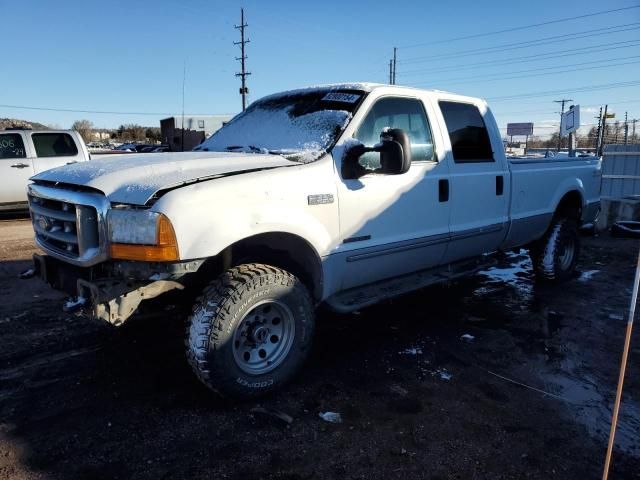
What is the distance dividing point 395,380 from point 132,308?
5.89 ft

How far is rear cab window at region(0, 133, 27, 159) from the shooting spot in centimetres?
961

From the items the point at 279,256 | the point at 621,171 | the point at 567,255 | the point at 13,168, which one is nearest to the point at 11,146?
the point at 13,168

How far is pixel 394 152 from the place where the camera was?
314 centimetres

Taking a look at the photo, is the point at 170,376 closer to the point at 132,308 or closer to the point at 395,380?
the point at 132,308

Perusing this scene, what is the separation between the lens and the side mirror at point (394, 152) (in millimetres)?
3139

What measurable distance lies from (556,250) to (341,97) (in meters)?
3.45

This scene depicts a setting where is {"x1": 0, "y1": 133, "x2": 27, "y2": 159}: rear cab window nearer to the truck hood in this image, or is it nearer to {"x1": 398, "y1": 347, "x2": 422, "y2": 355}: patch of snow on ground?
the truck hood

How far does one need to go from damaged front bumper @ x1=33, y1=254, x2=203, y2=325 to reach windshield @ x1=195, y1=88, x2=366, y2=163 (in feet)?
3.79

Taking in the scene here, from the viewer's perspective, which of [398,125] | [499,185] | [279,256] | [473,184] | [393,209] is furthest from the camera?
[499,185]

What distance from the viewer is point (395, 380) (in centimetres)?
328

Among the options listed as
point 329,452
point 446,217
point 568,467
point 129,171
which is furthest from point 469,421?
point 129,171

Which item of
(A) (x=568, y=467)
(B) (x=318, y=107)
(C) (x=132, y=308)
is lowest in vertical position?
(A) (x=568, y=467)

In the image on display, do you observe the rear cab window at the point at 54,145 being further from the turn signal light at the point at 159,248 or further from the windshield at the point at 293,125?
the turn signal light at the point at 159,248

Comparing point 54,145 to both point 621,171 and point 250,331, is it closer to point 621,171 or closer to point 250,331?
point 250,331
